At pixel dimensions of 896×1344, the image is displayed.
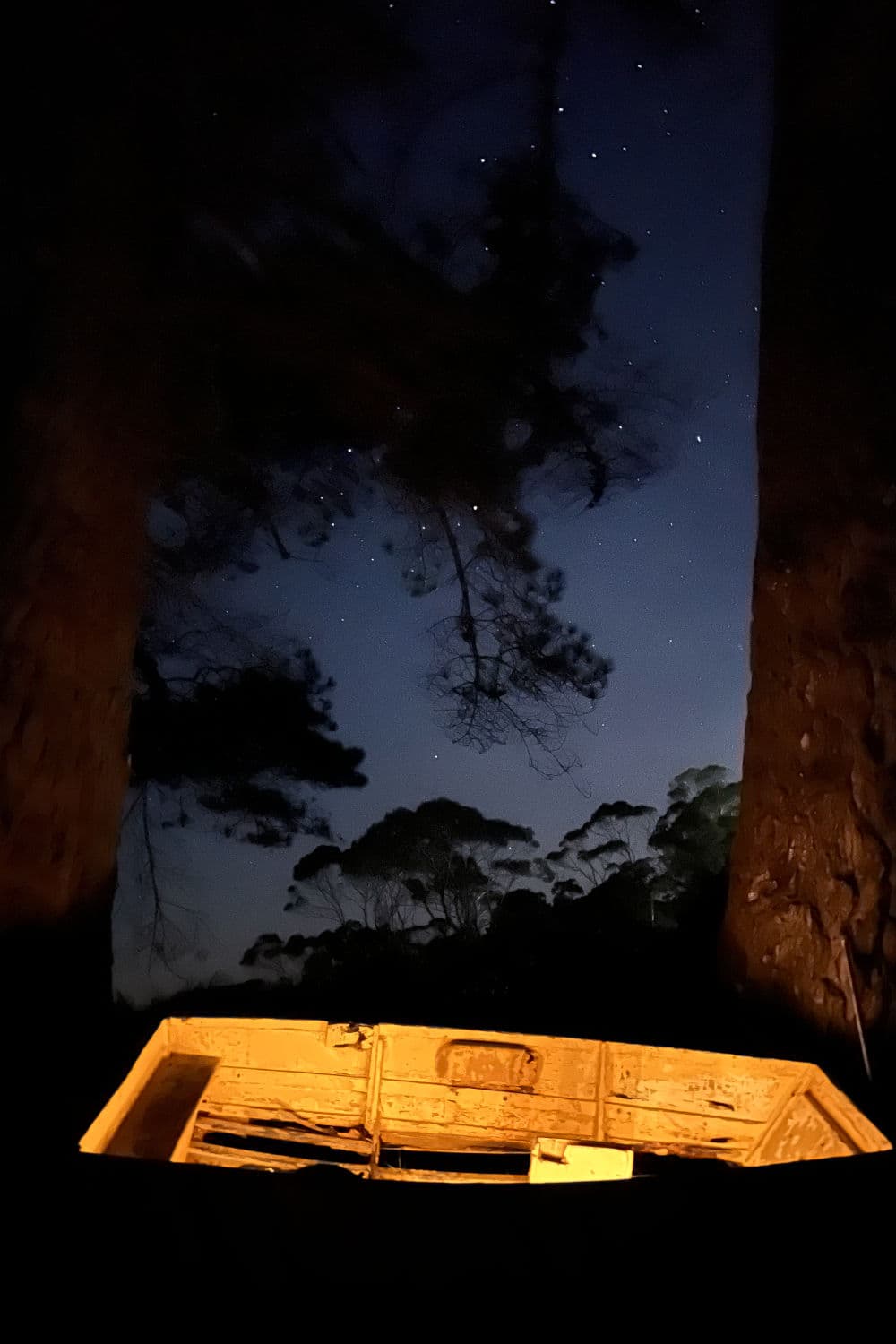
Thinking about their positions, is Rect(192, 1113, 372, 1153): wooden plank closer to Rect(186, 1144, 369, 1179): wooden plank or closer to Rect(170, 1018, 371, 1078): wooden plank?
Rect(186, 1144, 369, 1179): wooden plank

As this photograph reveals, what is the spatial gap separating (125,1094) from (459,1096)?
1.11 m

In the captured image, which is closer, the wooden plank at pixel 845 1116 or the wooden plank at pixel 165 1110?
the wooden plank at pixel 845 1116

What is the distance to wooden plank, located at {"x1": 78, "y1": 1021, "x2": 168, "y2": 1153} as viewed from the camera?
6.54ft

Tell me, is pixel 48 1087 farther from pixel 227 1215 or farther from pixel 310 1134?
pixel 227 1215

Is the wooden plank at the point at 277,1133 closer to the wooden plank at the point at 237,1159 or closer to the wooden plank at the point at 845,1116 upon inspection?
the wooden plank at the point at 237,1159

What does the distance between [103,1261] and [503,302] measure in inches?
221

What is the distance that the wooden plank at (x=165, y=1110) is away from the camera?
6.91 ft

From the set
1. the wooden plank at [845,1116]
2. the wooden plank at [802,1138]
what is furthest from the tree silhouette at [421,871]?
the wooden plank at [845,1116]

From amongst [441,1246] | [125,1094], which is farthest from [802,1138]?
[125,1094]

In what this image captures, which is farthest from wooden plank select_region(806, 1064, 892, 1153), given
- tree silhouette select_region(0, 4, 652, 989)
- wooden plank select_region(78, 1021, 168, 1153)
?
tree silhouette select_region(0, 4, 652, 989)

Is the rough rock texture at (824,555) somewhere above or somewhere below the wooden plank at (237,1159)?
above

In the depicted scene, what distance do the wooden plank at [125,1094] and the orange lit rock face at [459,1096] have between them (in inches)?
0.4

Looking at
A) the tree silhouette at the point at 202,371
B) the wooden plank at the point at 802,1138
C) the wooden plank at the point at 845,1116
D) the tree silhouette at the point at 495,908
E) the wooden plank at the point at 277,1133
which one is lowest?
the wooden plank at the point at 277,1133

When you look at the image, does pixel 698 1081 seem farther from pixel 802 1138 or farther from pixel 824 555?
pixel 824 555
